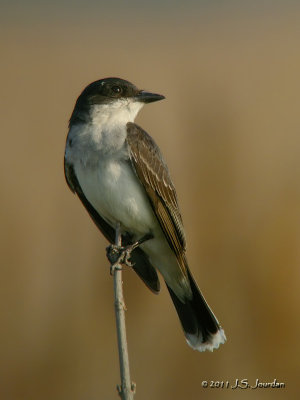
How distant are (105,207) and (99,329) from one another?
1790 millimetres

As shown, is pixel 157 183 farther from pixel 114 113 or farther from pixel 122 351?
pixel 122 351

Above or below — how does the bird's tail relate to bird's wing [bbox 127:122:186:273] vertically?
below

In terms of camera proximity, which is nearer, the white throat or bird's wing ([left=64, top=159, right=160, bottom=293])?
the white throat

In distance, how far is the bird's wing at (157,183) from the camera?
4668 mm

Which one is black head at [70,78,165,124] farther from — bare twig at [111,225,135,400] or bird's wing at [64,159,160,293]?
bare twig at [111,225,135,400]

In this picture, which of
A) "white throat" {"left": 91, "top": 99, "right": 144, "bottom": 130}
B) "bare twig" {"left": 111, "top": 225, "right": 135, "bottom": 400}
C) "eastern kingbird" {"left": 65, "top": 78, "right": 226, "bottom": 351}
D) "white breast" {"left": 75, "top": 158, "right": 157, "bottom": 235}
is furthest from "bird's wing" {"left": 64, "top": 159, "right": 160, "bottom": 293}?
"bare twig" {"left": 111, "top": 225, "right": 135, "bottom": 400}

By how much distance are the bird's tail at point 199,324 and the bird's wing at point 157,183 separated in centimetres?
23

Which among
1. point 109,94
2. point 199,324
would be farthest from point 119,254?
point 109,94

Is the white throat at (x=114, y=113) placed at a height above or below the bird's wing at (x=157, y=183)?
above

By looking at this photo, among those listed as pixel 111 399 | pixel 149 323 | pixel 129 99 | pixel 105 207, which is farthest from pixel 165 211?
pixel 111 399

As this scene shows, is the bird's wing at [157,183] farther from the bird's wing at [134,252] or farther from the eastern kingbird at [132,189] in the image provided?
the bird's wing at [134,252]

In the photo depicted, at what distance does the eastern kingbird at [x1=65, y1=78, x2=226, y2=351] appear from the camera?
462cm

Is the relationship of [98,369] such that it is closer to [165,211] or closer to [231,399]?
[231,399]

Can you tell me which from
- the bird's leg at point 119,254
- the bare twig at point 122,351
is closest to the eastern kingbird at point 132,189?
the bird's leg at point 119,254
